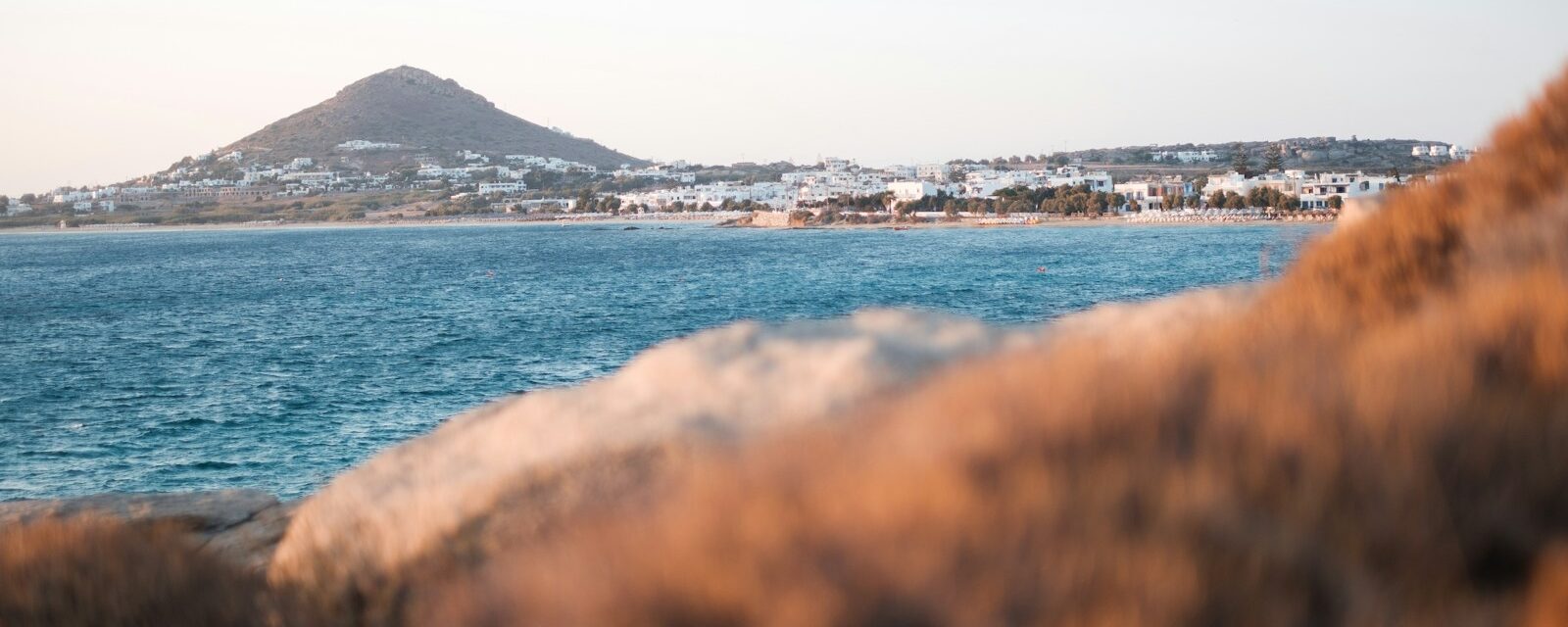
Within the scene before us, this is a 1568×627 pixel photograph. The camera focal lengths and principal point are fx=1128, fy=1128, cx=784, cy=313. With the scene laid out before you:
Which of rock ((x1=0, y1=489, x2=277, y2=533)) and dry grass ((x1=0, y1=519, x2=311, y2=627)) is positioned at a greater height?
dry grass ((x1=0, y1=519, x2=311, y2=627))

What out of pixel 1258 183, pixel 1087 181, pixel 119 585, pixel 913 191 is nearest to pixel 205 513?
pixel 119 585

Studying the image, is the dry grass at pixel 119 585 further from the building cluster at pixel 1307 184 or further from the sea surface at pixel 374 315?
the building cluster at pixel 1307 184

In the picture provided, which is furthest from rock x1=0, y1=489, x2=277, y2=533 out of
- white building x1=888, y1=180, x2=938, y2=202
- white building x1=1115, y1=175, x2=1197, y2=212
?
white building x1=888, y1=180, x2=938, y2=202

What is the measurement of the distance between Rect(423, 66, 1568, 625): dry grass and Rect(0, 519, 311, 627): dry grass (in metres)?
1.43

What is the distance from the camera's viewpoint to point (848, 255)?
9006cm

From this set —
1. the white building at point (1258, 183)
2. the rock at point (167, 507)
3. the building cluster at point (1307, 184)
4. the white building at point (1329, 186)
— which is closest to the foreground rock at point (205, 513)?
the rock at point (167, 507)

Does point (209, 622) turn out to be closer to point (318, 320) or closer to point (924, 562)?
point (924, 562)

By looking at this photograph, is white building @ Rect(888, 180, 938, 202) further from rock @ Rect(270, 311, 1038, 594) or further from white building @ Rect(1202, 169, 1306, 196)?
rock @ Rect(270, 311, 1038, 594)

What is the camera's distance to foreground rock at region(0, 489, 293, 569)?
20.6 ft

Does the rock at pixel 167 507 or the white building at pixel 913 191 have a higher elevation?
the white building at pixel 913 191

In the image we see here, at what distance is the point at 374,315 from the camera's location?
5534 cm

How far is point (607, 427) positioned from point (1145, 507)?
102 inches

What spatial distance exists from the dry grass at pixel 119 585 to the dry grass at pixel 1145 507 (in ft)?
4.70

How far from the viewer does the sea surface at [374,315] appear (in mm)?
26719
